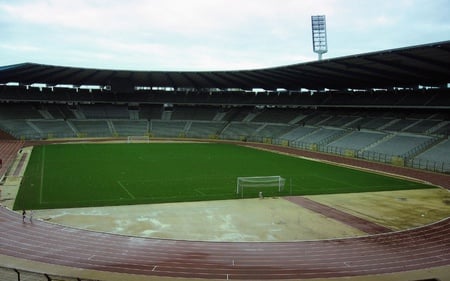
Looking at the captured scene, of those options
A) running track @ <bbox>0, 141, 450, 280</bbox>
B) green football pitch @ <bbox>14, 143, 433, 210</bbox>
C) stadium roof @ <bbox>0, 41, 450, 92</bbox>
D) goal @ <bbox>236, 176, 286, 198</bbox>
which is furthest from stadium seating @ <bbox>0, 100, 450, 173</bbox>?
running track @ <bbox>0, 141, 450, 280</bbox>

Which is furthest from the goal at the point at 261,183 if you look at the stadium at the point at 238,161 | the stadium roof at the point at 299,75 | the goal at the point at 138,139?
the goal at the point at 138,139

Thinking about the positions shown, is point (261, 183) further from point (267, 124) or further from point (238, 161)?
point (267, 124)

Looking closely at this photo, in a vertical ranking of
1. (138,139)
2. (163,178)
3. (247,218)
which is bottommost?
(247,218)

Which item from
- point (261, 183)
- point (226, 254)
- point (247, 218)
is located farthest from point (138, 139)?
point (226, 254)

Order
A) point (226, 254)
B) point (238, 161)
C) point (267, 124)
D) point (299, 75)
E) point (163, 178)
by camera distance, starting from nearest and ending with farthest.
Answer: point (226, 254) < point (163, 178) < point (238, 161) < point (299, 75) < point (267, 124)

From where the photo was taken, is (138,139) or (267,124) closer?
(138,139)

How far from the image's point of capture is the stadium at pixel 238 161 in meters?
14.6

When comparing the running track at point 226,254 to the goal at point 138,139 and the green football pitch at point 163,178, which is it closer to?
the green football pitch at point 163,178

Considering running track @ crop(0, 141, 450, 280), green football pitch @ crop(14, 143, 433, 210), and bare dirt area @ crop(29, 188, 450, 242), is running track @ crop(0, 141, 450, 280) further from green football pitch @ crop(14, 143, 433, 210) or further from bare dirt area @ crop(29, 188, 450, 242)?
green football pitch @ crop(14, 143, 433, 210)

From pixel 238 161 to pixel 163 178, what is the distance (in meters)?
11.7

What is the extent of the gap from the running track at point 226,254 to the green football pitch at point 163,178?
18.6ft

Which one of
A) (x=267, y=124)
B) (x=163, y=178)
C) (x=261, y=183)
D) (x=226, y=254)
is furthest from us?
(x=267, y=124)

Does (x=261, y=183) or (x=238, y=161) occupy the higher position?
(x=238, y=161)

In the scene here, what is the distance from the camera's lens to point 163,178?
30.0m
